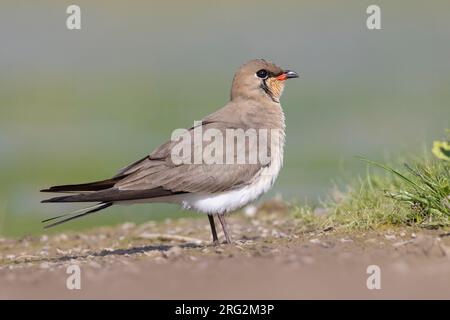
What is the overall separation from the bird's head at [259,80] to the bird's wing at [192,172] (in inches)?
35.9

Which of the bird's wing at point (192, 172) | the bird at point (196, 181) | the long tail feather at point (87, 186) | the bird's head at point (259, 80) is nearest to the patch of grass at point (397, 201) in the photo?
the bird at point (196, 181)

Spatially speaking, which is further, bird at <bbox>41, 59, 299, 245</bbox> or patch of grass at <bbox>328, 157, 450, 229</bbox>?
bird at <bbox>41, 59, 299, 245</bbox>

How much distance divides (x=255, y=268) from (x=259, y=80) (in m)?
2.97

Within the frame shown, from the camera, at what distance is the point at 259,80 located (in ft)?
33.1

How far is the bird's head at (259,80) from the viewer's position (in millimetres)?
10047

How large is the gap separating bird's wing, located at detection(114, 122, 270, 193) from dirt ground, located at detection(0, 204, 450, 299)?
1.72ft

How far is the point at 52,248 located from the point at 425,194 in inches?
145

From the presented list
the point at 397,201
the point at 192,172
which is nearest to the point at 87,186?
the point at 192,172

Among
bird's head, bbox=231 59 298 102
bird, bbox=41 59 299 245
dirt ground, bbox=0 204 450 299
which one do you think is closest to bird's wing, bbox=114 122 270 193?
bird, bbox=41 59 299 245

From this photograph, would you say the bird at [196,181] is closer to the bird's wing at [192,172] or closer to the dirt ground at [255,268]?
the bird's wing at [192,172]

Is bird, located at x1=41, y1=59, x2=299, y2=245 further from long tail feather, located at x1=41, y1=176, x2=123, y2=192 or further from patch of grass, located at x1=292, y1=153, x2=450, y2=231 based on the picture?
patch of grass, located at x1=292, y1=153, x2=450, y2=231

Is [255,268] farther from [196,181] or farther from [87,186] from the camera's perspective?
[87,186]

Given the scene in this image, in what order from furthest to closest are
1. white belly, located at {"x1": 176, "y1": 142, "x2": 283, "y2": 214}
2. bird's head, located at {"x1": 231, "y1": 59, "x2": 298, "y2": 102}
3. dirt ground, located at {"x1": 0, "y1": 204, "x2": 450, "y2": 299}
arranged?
bird's head, located at {"x1": 231, "y1": 59, "x2": 298, "y2": 102} → white belly, located at {"x1": 176, "y1": 142, "x2": 283, "y2": 214} → dirt ground, located at {"x1": 0, "y1": 204, "x2": 450, "y2": 299}

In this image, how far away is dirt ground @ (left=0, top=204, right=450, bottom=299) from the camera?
6895mm
